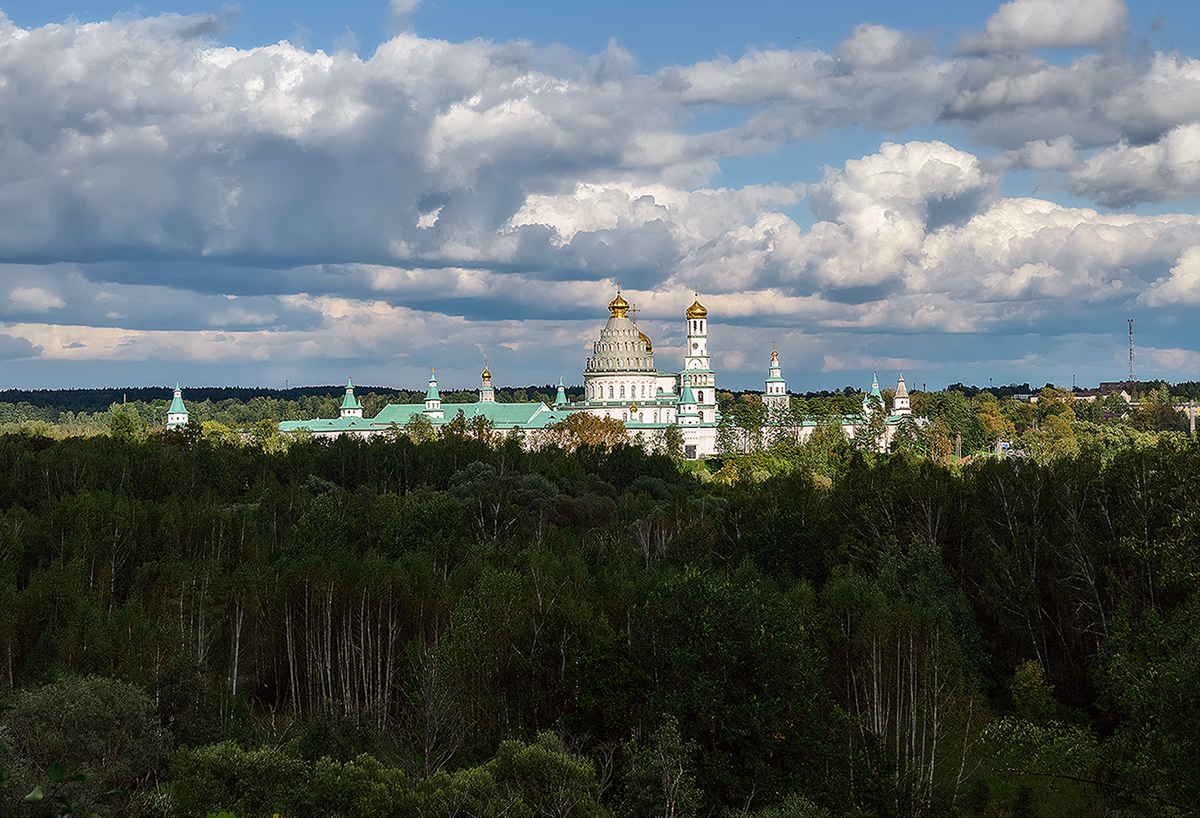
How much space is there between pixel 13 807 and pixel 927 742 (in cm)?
2086

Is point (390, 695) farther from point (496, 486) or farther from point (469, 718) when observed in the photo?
point (496, 486)

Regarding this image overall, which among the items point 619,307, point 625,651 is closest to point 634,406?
point 619,307

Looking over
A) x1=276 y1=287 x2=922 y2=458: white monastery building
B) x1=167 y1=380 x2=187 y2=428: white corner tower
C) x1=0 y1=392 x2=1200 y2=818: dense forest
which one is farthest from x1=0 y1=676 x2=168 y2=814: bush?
x1=167 y1=380 x2=187 y2=428: white corner tower

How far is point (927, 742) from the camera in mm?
28312

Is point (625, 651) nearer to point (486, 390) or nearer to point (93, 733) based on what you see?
point (93, 733)

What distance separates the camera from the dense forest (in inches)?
837

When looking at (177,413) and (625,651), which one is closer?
(625,651)

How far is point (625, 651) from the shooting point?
26.3m

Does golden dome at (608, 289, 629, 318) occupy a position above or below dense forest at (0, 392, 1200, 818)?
above

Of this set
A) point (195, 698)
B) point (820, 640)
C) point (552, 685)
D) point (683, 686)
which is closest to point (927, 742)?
point (820, 640)

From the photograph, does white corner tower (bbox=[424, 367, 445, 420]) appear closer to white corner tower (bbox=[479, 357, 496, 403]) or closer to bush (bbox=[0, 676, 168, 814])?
white corner tower (bbox=[479, 357, 496, 403])

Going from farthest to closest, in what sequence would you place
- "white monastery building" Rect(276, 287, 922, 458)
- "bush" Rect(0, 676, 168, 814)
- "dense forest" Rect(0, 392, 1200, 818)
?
"white monastery building" Rect(276, 287, 922, 458) → "bush" Rect(0, 676, 168, 814) → "dense forest" Rect(0, 392, 1200, 818)

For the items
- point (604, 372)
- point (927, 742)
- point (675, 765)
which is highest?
point (604, 372)

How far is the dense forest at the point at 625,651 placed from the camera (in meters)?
21.2
